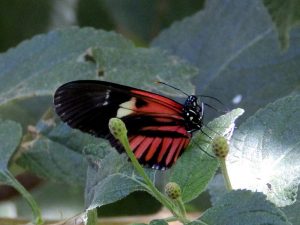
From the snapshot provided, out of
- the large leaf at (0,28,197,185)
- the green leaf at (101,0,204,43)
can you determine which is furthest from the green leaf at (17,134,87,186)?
the green leaf at (101,0,204,43)

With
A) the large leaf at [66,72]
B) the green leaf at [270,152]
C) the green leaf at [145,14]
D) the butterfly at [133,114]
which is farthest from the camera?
the green leaf at [145,14]

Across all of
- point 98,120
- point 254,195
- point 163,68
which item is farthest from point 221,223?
point 163,68

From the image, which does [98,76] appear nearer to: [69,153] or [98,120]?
[69,153]

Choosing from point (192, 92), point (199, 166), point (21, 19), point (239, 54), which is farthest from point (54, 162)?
point (21, 19)

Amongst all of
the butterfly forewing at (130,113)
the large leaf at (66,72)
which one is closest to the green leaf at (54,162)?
the large leaf at (66,72)

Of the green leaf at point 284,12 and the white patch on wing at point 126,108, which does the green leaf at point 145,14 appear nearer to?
the green leaf at point 284,12

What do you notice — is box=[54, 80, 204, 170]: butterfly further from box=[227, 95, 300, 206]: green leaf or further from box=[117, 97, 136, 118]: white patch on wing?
box=[227, 95, 300, 206]: green leaf
